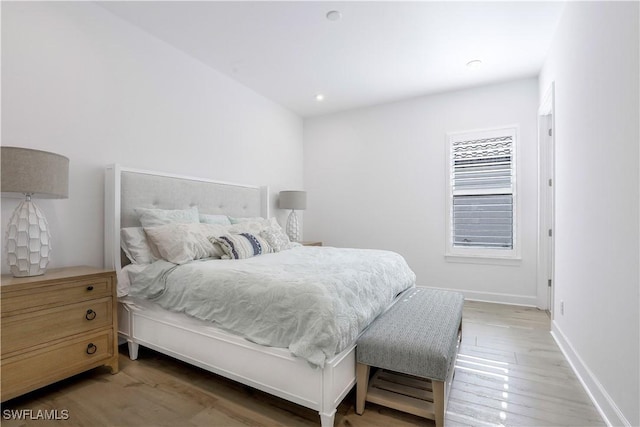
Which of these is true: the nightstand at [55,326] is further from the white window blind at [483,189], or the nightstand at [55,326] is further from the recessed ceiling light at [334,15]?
the white window blind at [483,189]

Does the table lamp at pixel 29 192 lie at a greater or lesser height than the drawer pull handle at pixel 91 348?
greater

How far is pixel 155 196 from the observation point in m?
2.74

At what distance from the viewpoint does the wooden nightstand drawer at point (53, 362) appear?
1643 millimetres

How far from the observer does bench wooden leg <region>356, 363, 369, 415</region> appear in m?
1.68

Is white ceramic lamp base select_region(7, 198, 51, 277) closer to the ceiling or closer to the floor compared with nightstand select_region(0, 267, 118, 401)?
closer to the ceiling

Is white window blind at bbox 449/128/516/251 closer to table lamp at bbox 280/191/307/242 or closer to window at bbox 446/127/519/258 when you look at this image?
window at bbox 446/127/519/258

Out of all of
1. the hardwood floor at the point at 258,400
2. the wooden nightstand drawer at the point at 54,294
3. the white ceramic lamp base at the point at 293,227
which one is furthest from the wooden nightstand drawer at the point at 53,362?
the white ceramic lamp base at the point at 293,227

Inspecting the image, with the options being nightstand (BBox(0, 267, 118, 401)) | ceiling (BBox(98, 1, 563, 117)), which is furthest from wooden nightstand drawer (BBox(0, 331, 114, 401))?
A: ceiling (BBox(98, 1, 563, 117))

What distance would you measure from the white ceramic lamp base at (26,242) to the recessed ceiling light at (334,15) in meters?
2.49

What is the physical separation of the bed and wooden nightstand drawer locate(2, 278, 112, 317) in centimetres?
25

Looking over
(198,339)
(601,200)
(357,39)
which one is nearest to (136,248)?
(198,339)

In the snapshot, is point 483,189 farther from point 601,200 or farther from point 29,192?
point 29,192

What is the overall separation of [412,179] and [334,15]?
239 cm

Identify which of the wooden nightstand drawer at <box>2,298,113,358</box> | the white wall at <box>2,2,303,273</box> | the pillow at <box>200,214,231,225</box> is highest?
the white wall at <box>2,2,303,273</box>
